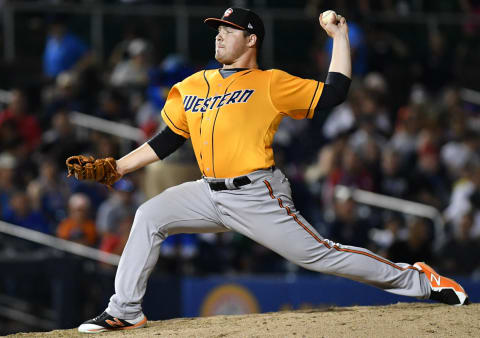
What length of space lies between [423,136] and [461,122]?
2.27ft

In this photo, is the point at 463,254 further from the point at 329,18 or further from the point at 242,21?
the point at 242,21

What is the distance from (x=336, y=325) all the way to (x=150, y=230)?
1138 mm

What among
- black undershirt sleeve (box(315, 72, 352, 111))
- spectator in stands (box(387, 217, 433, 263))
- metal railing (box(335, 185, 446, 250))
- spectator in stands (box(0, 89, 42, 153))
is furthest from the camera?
spectator in stands (box(0, 89, 42, 153))

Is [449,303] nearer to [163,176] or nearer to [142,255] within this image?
[142,255]

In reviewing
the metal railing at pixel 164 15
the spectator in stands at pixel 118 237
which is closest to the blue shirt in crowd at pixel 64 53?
the metal railing at pixel 164 15

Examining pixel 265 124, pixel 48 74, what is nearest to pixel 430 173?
pixel 48 74

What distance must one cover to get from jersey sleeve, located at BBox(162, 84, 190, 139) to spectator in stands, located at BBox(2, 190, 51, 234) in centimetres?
418

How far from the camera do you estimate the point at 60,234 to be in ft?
28.5

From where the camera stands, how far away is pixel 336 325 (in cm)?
458

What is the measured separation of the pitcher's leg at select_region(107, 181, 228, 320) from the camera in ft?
15.6

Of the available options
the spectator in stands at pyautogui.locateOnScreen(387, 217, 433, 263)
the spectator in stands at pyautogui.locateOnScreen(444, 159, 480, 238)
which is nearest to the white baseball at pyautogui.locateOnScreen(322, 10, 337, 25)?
the spectator in stands at pyautogui.locateOnScreen(387, 217, 433, 263)

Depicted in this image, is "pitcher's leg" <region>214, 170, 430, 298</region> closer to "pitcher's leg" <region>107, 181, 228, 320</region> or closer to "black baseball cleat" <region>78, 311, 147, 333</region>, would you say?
"pitcher's leg" <region>107, 181, 228, 320</region>

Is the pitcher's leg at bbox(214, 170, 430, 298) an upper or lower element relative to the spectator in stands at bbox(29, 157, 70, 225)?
upper

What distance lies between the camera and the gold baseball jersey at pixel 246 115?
4.63 m
